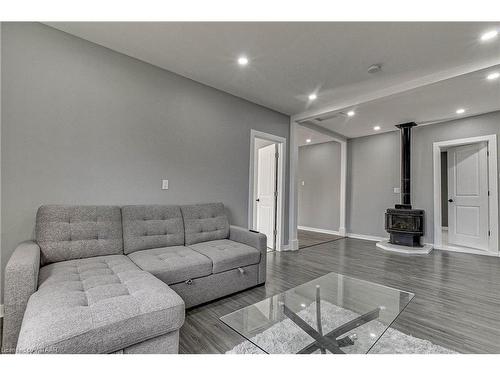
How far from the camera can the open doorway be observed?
625 cm

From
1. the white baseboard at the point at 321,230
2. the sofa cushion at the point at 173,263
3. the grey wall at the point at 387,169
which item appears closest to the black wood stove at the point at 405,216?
the grey wall at the point at 387,169

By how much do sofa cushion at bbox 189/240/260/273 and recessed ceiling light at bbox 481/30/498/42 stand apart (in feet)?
9.88

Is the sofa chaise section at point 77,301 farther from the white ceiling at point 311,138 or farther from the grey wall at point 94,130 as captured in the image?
the white ceiling at point 311,138

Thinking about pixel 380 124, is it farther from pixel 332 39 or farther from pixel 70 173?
pixel 70 173

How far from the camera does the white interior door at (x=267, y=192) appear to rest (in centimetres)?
431

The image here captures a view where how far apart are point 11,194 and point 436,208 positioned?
6.38 metres

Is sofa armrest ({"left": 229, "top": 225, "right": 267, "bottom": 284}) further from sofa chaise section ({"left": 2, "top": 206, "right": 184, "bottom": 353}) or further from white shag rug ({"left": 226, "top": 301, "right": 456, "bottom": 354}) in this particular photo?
sofa chaise section ({"left": 2, "top": 206, "right": 184, "bottom": 353})

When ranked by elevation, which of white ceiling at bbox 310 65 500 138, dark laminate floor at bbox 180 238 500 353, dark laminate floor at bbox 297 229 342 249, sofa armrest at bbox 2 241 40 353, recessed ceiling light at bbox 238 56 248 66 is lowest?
dark laminate floor at bbox 180 238 500 353

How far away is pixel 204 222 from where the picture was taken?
9.28ft

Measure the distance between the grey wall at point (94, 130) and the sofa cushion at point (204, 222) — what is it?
0.24 meters

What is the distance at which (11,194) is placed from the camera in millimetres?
1937

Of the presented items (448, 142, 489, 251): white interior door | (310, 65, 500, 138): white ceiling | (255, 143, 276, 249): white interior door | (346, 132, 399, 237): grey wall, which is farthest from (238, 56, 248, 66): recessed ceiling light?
(448, 142, 489, 251): white interior door

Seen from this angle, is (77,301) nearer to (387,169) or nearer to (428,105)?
(428,105)
